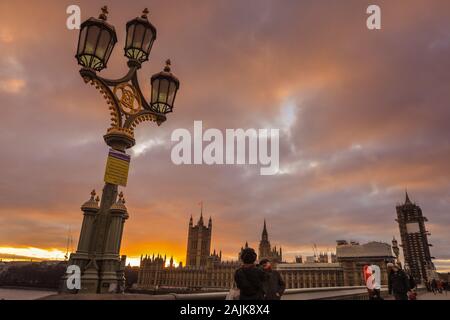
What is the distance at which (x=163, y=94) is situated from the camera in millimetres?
6777

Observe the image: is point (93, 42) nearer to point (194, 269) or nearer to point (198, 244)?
point (194, 269)

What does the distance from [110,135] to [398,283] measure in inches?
387

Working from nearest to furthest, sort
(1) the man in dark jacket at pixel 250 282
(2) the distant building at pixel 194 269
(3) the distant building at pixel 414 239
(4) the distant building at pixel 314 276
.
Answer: (1) the man in dark jacket at pixel 250 282 → (4) the distant building at pixel 314 276 → (2) the distant building at pixel 194 269 → (3) the distant building at pixel 414 239

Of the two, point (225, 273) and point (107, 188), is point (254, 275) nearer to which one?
point (107, 188)

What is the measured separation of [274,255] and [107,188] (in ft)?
528

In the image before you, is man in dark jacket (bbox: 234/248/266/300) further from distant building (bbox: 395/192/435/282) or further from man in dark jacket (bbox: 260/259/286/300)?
distant building (bbox: 395/192/435/282)

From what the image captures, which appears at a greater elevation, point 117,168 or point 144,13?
point 144,13

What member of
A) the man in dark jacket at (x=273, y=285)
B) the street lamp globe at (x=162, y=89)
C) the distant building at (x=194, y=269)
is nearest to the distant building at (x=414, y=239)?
the distant building at (x=194, y=269)

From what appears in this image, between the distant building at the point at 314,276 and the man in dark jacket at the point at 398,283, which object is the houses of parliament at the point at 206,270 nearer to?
the distant building at the point at 314,276

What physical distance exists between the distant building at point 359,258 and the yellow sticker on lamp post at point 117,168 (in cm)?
12866

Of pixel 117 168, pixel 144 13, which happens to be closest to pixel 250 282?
pixel 117 168

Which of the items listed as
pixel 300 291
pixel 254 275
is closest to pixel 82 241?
pixel 254 275

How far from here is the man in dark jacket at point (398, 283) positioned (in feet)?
30.1

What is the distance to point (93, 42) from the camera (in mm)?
5527
